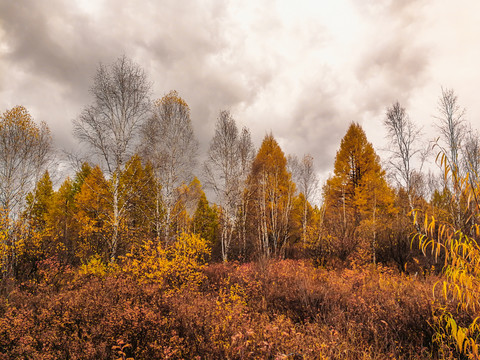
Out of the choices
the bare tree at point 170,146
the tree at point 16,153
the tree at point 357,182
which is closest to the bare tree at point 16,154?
the tree at point 16,153

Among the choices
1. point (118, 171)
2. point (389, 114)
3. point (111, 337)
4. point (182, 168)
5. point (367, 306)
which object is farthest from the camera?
point (389, 114)

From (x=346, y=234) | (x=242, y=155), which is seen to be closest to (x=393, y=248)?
(x=346, y=234)

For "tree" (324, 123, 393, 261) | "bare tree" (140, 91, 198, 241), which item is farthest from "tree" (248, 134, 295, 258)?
"bare tree" (140, 91, 198, 241)

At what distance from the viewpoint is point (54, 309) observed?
400cm

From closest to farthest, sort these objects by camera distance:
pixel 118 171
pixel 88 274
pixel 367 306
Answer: pixel 367 306 → pixel 88 274 → pixel 118 171

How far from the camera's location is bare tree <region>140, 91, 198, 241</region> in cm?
1217

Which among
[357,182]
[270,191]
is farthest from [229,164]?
[357,182]

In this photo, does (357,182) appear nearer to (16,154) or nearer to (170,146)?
(170,146)

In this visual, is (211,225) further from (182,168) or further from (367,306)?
(367,306)

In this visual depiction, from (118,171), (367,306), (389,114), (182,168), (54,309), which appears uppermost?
(389,114)

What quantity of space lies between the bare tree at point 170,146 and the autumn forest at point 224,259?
7 cm

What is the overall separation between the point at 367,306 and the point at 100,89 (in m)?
11.4

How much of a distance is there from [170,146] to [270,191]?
778cm

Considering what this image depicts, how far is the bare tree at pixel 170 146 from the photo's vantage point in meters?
12.2
